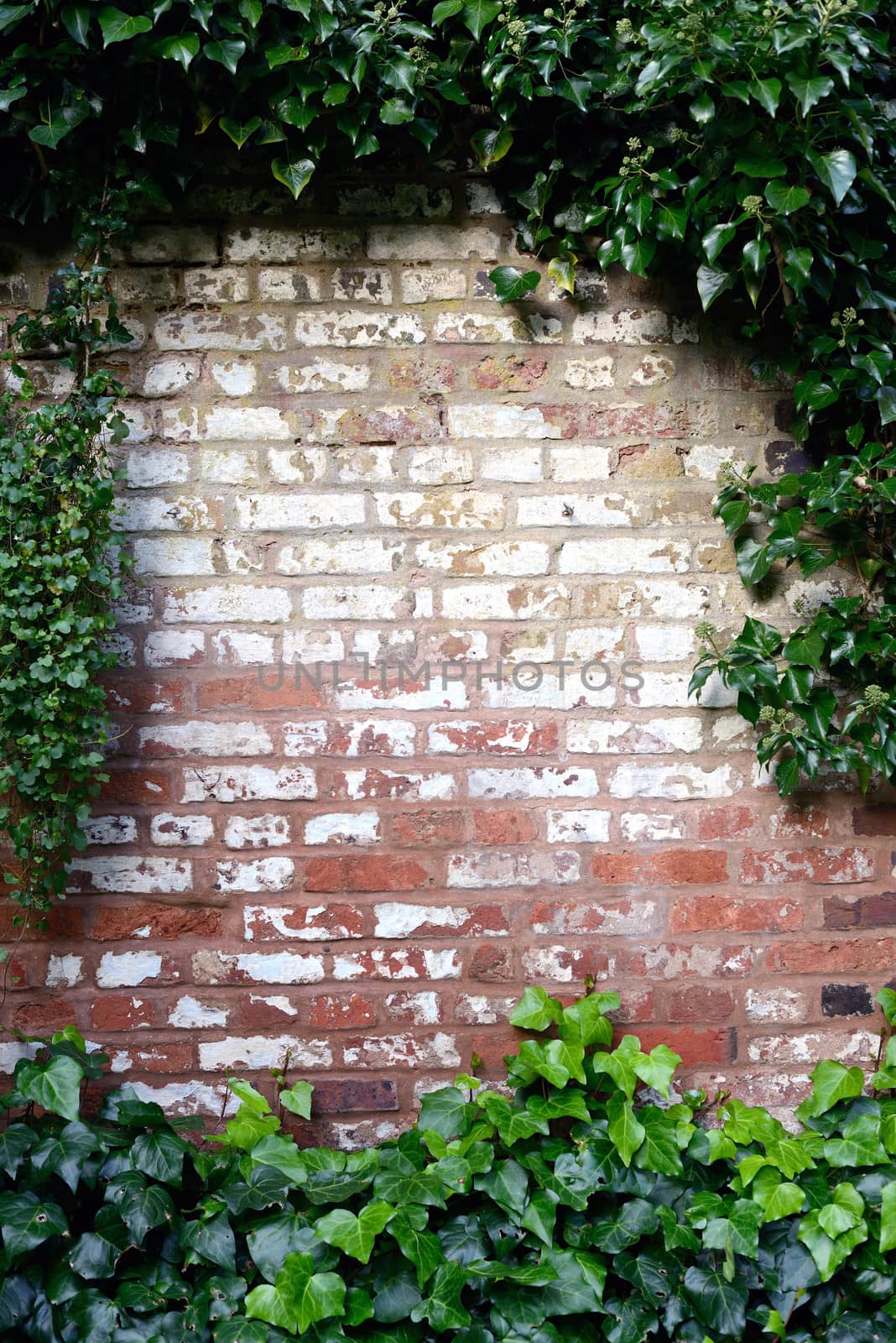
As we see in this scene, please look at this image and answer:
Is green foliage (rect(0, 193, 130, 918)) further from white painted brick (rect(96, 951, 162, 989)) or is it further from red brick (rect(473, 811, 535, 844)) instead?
red brick (rect(473, 811, 535, 844))

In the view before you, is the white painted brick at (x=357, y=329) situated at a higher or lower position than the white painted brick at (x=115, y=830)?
higher

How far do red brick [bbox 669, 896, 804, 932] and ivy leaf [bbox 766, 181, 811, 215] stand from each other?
4.93 feet

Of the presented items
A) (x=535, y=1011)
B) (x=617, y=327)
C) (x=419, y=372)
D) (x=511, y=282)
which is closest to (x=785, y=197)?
(x=617, y=327)

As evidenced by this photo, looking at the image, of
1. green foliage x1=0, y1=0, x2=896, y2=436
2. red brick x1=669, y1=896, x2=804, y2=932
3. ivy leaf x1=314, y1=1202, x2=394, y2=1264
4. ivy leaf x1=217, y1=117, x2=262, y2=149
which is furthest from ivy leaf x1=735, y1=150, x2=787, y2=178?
ivy leaf x1=314, y1=1202, x2=394, y2=1264

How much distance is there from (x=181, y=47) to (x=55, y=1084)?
2.09 meters

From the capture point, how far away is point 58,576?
1.91m

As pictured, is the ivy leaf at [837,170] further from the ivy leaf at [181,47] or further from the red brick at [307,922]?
the red brick at [307,922]

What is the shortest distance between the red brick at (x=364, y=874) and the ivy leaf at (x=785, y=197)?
5.24 ft

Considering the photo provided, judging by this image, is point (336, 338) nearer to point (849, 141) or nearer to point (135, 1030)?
point (849, 141)

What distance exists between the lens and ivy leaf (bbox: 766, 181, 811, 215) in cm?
183

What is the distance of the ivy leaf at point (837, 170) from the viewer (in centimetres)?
179

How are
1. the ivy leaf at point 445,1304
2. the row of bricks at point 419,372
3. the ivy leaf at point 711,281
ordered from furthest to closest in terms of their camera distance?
the row of bricks at point 419,372
the ivy leaf at point 711,281
the ivy leaf at point 445,1304

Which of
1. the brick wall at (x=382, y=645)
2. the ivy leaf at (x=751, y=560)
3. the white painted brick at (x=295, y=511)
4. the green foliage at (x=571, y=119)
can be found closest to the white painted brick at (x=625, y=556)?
the brick wall at (x=382, y=645)

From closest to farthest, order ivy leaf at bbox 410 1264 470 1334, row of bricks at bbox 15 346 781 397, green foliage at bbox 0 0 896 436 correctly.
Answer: ivy leaf at bbox 410 1264 470 1334 < green foliage at bbox 0 0 896 436 < row of bricks at bbox 15 346 781 397
